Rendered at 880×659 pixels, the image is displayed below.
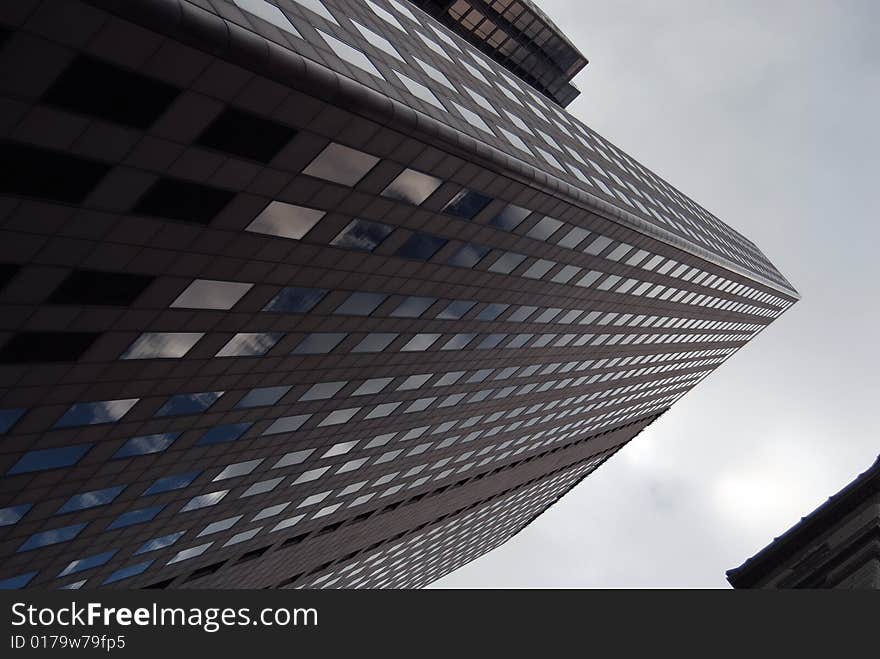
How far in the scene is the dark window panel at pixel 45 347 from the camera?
17656 mm

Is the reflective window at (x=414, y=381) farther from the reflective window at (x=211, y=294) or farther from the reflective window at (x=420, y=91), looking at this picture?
the reflective window at (x=420, y=91)

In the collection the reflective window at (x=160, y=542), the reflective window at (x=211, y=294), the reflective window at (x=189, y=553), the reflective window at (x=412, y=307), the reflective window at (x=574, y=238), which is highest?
the reflective window at (x=574, y=238)

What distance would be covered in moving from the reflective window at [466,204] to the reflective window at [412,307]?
500cm

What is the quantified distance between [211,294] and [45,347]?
487cm

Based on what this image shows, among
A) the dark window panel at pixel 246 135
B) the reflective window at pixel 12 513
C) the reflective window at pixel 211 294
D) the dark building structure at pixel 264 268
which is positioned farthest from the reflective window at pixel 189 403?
the dark window panel at pixel 246 135

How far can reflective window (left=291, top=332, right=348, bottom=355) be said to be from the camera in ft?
88.7

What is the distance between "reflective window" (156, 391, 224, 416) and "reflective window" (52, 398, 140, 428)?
5.39ft

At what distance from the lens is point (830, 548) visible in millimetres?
36688

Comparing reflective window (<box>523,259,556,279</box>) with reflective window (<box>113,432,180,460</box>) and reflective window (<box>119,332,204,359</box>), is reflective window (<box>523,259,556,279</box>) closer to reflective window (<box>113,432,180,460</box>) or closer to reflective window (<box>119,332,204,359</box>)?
reflective window (<box>119,332,204,359</box>)

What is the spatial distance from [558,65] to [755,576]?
256ft

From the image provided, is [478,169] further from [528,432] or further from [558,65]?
[558,65]

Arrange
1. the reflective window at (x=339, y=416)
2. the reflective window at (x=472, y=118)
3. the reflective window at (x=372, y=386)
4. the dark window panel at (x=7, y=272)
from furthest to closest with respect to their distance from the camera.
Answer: the reflective window at (x=339, y=416), the reflective window at (x=372, y=386), the reflective window at (x=472, y=118), the dark window panel at (x=7, y=272)

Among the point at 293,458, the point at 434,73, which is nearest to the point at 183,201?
the point at 434,73

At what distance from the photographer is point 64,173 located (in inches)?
579
